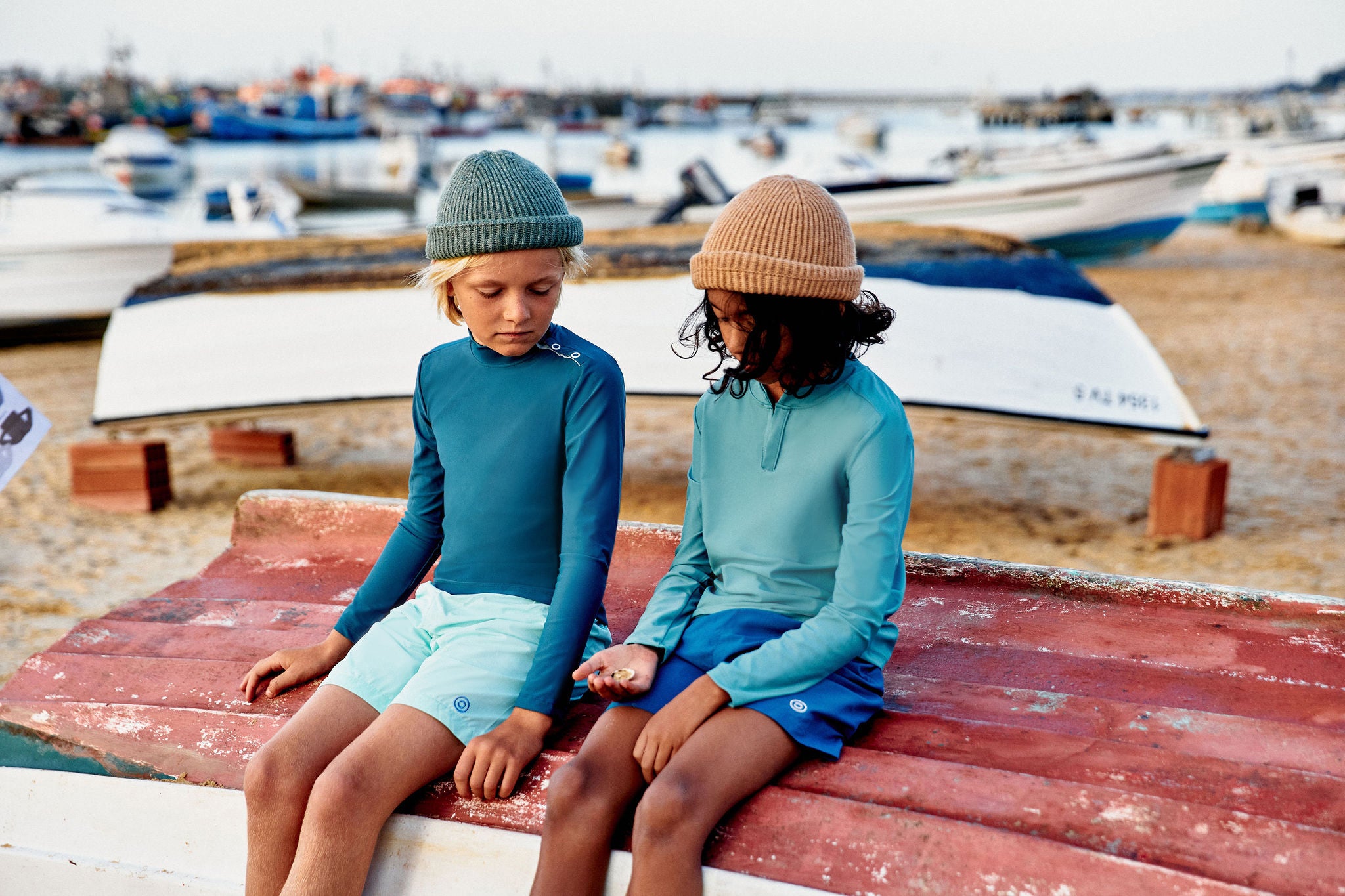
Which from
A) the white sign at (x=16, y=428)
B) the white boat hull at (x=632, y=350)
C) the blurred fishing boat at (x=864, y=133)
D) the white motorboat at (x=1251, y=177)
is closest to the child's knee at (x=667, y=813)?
the white sign at (x=16, y=428)

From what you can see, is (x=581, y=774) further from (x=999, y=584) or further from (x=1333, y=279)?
(x=1333, y=279)

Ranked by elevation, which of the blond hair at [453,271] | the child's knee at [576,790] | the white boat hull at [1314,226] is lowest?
the white boat hull at [1314,226]

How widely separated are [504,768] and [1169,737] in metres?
1.14

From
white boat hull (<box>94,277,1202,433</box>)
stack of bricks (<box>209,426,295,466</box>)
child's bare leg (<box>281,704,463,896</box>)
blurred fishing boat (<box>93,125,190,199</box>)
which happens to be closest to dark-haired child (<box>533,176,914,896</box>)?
child's bare leg (<box>281,704,463,896</box>)

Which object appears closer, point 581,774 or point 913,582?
point 581,774

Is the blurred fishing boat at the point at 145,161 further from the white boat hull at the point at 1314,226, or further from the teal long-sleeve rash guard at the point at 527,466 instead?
the teal long-sleeve rash guard at the point at 527,466

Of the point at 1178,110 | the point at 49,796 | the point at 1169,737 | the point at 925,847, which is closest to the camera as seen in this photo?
the point at 925,847

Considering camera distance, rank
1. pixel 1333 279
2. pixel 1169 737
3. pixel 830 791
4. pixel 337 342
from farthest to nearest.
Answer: pixel 1333 279
pixel 337 342
pixel 1169 737
pixel 830 791

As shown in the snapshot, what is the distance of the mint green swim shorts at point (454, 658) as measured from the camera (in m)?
1.92

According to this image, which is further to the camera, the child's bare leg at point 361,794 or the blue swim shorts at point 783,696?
the blue swim shorts at point 783,696

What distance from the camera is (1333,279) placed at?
12805 mm

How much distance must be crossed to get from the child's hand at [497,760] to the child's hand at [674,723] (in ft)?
0.68

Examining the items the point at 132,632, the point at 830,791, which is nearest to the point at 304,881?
the point at 830,791

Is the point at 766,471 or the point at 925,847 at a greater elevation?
the point at 766,471
